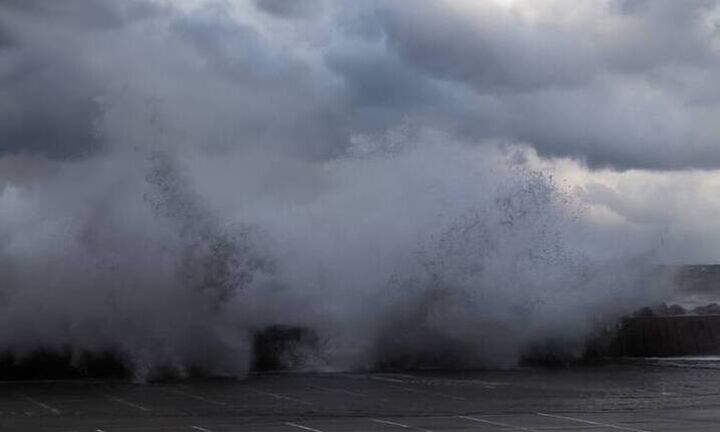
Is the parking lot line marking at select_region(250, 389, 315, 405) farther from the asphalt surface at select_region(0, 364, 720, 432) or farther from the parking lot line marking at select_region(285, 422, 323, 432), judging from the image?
the parking lot line marking at select_region(285, 422, 323, 432)

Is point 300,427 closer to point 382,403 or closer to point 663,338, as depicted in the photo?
point 382,403

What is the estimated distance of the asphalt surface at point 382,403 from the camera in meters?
14.9

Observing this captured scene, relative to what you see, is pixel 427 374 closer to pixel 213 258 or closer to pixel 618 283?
pixel 213 258

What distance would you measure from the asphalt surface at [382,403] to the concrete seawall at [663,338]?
505cm

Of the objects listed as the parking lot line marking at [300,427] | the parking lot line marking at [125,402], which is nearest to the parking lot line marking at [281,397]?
the parking lot line marking at [125,402]

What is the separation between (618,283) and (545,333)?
364cm

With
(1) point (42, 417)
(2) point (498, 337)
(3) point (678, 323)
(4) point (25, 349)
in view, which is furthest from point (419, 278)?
(1) point (42, 417)

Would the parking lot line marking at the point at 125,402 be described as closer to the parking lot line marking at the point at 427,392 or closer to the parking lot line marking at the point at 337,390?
the parking lot line marking at the point at 337,390

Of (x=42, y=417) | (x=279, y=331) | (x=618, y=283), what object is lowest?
(x=42, y=417)

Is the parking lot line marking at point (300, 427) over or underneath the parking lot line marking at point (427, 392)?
underneath

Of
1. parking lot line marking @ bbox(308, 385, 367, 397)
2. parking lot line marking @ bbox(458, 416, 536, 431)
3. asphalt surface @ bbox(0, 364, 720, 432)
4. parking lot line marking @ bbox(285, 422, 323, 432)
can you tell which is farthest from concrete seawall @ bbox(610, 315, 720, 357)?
parking lot line marking @ bbox(285, 422, 323, 432)

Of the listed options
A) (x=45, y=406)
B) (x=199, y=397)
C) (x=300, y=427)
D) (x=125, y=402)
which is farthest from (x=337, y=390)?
(x=300, y=427)

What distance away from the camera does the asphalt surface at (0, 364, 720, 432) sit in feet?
48.8

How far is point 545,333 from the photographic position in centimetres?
2783
